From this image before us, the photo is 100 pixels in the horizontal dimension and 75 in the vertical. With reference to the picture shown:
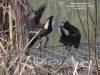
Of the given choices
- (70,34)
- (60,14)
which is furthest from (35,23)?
(60,14)

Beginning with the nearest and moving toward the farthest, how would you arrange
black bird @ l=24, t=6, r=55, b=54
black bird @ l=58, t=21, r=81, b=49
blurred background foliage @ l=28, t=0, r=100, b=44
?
black bird @ l=24, t=6, r=55, b=54 → black bird @ l=58, t=21, r=81, b=49 → blurred background foliage @ l=28, t=0, r=100, b=44

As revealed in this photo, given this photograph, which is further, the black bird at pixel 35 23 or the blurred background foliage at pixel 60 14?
the blurred background foliage at pixel 60 14

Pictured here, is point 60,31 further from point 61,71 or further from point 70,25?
point 61,71

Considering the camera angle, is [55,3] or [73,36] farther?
[55,3]

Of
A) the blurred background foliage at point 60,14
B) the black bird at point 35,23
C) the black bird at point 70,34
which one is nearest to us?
the black bird at point 35,23

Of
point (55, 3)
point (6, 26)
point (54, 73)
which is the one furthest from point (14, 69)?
point (55, 3)

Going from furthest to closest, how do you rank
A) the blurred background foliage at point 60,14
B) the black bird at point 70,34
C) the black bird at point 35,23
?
the blurred background foliage at point 60,14 → the black bird at point 70,34 → the black bird at point 35,23

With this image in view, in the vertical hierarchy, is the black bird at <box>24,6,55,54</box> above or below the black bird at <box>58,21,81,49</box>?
above

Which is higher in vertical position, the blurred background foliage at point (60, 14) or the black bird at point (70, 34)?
the blurred background foliage at point (60, 14)

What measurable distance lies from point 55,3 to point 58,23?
20cm

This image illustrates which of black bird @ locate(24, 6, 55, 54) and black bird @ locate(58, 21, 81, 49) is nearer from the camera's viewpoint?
black bird @ locate(24, 6, 55, 54)

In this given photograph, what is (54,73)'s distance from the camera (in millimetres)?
1355

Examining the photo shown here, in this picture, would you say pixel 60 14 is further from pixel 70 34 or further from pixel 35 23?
pixel 35 23

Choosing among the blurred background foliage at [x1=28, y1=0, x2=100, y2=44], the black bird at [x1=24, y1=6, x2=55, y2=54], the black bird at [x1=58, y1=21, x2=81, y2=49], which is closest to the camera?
the black bird at [x1=24, y1=6, x2=55, y2=54]
